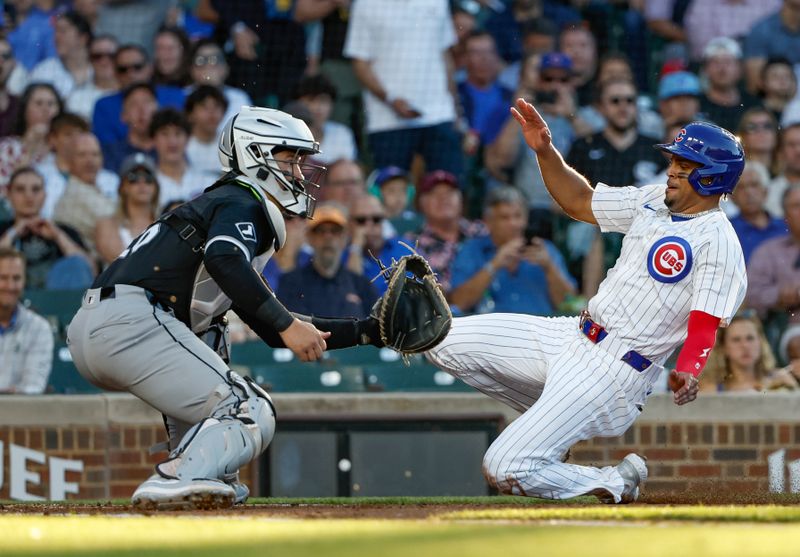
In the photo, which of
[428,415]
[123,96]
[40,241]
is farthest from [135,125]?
[428,415]

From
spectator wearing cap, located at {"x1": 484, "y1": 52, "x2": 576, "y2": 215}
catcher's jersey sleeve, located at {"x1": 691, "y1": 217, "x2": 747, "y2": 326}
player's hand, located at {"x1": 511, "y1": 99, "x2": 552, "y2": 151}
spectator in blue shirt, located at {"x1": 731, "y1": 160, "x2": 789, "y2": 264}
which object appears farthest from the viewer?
spectator wearing cap, located at {"x1": 484, "y1": 52, "x2": 576, "y2": 215}

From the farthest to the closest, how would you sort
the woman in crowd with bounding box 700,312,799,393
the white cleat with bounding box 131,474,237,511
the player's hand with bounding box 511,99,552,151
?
the woman in crowd with bounding box 700,312,799,393 → the player's hand with bounding box 511,99,552,151 → the white cleat with bounding box 131,474,237,511

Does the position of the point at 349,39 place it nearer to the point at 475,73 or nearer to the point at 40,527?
the point at 475,73

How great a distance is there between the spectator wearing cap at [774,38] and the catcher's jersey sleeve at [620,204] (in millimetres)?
4932

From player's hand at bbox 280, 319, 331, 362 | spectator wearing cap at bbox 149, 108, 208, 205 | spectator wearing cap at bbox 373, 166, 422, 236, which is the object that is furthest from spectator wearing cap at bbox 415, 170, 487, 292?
player's hand at bbox 280, 319, 331, 362

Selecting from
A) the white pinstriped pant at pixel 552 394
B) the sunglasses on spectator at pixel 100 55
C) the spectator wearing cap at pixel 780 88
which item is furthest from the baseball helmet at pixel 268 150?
the spectator wearing cap at pixel 780 88

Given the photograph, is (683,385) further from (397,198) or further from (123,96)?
(123,96)

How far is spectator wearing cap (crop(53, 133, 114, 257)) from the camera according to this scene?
31.9 feet

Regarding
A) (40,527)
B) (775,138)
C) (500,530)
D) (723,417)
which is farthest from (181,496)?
(775,138)

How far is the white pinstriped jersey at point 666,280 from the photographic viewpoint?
18.6 feet

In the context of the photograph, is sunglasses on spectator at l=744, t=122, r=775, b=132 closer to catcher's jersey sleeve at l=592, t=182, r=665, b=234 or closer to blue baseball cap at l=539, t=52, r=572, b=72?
blue baseball cap at l=539, t=52, r=572, b=72

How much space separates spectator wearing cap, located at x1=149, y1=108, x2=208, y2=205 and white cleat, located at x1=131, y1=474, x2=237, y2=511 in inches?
192

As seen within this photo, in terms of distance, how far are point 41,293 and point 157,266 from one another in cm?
378

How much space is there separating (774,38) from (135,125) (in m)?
4.97
